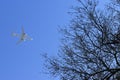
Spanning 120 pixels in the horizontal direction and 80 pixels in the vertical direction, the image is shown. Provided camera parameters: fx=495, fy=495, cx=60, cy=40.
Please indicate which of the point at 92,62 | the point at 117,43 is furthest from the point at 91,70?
the point at 117,43

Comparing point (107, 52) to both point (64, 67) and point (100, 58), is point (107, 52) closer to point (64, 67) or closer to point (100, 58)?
point (100, 58)

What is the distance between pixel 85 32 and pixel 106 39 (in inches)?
78.7

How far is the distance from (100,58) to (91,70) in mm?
768

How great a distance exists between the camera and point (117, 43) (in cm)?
2414

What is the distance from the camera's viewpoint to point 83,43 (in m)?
25.9

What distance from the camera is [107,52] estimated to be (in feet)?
81.0

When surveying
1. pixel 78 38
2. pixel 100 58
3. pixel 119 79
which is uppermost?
pixel 78 38

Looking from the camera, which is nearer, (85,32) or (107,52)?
(107,52)

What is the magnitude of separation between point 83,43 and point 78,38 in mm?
590

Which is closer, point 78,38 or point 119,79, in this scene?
point 119,79

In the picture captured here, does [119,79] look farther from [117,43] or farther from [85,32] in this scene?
[85,32]

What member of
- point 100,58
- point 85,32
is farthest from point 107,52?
point 85,32

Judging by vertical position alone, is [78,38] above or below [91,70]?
above

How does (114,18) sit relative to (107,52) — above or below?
above
